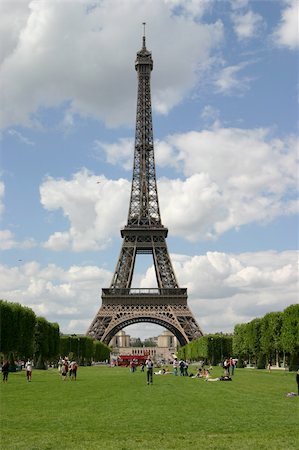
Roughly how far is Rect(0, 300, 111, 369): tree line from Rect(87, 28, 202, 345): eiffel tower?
20.4ft

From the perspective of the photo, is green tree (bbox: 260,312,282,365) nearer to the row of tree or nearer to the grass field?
the row of tree

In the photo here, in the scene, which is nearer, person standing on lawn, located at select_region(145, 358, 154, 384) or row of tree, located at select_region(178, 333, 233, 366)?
person standing on lawn, located at select_region(145, 358, 154, 384)

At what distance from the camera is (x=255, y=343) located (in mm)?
87812

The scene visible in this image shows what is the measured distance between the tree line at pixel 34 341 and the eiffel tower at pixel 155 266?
6.21 meters

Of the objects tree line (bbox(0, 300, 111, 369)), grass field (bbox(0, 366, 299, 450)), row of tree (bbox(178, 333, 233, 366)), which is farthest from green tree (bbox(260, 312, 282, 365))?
grass field (bbox(0, 366, 299, 450))

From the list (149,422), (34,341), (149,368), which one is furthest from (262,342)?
(149,422)

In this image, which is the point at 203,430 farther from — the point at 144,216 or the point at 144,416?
the point at 144,216

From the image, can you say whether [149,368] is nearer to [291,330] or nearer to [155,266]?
[291,330]

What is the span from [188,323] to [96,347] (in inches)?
723

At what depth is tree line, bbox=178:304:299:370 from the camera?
6912cm

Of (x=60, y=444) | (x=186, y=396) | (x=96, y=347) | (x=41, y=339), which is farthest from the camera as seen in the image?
(x=96, y=347)

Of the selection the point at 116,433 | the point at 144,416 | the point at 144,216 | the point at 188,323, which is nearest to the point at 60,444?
the point at 116,433

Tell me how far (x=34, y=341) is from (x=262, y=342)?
31.0 meters

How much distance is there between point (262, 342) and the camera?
82.4 metres
